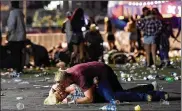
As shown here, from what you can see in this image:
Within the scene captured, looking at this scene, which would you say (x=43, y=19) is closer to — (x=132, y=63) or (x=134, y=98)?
(x=132, y=63)

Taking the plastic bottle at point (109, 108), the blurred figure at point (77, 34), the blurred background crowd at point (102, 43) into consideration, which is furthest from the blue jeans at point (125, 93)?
the blurred figure at point (77, 34)

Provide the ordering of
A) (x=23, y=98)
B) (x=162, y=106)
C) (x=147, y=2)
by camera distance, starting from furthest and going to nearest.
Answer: (x=147, y=2) < (x=23, y=98) < (x=162, y=106)

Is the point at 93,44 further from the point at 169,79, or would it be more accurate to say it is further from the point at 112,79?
the point at 112,79

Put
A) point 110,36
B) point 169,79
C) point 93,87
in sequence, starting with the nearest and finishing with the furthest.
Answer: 1. point 93,87
2. point 169,79
3. point 110,36

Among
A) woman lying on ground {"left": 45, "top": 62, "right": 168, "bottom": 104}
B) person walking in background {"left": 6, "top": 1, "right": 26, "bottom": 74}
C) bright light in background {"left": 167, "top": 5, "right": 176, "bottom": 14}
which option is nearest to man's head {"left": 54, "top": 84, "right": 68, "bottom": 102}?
woman lying on ground {"left": 45, "top": 62, "right": 168, "bottom": 104}

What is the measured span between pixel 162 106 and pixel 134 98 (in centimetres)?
57

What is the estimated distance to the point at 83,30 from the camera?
17.6 metres

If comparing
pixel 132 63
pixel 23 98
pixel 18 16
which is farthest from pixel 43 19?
pixel 23 98

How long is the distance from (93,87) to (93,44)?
970 cm

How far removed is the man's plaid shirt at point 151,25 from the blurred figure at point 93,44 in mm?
2386

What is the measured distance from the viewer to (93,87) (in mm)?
8383

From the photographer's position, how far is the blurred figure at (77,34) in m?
16.4

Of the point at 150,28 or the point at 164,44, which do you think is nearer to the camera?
the point at 150,28

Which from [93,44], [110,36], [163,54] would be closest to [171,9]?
[110,36]
